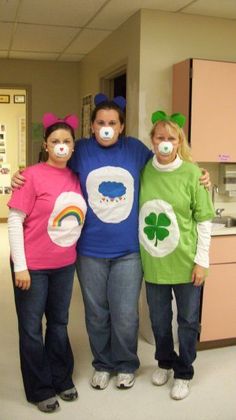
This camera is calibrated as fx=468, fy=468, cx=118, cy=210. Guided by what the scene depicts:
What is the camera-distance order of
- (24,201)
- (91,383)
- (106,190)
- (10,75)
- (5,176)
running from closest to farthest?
(24,201) → (106,190) → (91,383) → (10,75) → (5,176)

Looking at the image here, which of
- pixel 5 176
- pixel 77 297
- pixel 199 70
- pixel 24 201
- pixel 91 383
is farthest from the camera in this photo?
pixel 5 176

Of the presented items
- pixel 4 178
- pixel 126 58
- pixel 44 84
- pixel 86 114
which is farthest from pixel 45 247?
pixel 4 178

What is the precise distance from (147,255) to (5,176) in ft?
18.1

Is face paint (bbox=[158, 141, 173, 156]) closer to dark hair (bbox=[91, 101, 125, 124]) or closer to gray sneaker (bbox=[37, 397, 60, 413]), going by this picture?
dark hair (bbox=[91, 101, 125, 124])

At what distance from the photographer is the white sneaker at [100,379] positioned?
2.41 meters

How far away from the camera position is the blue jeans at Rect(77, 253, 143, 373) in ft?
7.55

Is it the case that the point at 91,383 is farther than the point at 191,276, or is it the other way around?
the point at 91,383

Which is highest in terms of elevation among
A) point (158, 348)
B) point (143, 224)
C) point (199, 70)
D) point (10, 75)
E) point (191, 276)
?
point (10, 75)

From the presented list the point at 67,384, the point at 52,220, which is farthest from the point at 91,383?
the point at 52,220

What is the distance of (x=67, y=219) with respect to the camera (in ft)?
6.87

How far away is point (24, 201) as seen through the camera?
6.55ft

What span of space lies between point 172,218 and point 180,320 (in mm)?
536

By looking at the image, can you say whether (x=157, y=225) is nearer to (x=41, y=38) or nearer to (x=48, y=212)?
(x=48, y=212)

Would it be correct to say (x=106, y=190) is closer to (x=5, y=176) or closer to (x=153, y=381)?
(x=153, y=381)
